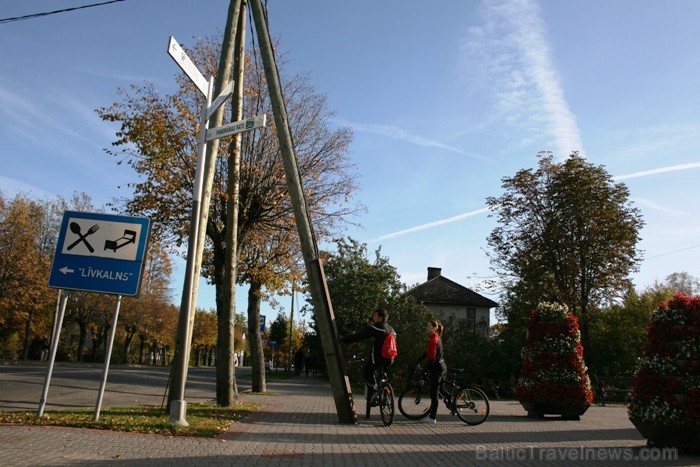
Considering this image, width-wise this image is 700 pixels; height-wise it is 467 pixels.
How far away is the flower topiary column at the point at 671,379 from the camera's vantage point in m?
7.79

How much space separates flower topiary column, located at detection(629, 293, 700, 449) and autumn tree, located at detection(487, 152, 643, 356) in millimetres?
25137

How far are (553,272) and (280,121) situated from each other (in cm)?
2681

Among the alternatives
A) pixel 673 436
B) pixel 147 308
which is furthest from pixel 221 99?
pixel 147 308

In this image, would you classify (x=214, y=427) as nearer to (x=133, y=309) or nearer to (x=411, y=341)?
(x=411, y=341)

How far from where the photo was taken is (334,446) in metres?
7.78

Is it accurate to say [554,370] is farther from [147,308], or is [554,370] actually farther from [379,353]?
[147,308]

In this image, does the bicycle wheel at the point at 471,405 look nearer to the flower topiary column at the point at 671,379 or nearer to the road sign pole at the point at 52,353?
the flower topiary column at the point at 671,379

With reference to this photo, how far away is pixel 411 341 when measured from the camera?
2283cm

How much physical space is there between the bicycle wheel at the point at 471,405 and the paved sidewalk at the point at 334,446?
0.20 metres

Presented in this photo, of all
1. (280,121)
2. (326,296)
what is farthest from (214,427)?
(280,121)

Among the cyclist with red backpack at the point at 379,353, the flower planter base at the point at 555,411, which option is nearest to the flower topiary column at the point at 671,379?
the cyclist with red backpack at the point at 379,353

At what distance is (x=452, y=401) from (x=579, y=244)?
24892 millimetres

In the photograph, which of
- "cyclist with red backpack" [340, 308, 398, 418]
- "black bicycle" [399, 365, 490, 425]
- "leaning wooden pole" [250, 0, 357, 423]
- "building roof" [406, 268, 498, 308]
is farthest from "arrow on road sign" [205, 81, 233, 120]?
"building roof" [406, 268, 498, 308]

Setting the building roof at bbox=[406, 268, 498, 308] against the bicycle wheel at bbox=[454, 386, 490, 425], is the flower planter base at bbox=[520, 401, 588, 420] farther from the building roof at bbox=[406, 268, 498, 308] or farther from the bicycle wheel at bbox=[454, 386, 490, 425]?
the building roof at bbox=[406, 268, 498, 308]
